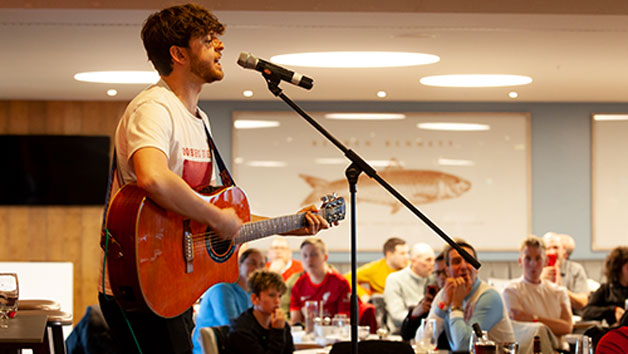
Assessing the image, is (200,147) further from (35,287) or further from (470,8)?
(470,8)

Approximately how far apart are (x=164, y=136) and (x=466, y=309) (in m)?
3.24

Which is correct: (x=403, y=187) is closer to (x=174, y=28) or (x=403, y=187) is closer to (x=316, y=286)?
(x=316, y=286)

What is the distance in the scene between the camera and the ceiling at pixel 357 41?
16.3 ft

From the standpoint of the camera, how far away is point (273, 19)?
517cm

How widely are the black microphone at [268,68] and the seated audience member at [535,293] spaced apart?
4154 mm

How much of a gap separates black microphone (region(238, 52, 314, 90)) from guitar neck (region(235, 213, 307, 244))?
0.41 metres

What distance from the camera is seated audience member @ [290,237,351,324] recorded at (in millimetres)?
7066

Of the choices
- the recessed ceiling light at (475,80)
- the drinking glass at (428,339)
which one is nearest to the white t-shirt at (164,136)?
the drinking glass at (428,339)

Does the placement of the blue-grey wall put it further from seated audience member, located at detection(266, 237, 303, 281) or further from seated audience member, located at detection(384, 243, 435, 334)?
seated audience member, located at detection(384, 243, 435, 334)

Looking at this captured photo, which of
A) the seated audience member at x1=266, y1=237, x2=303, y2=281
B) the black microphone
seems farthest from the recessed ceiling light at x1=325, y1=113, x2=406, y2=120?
the black microphone

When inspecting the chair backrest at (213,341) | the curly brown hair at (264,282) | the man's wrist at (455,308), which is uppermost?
the curly brown hair at (264,282)

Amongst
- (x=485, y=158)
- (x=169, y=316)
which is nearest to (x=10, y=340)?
(x=169, y=316)

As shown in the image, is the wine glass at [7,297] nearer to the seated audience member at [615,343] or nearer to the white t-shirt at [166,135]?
the white t-shirt at [166,135]

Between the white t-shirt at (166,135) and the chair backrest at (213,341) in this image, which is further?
the chair backrest at (213,341)
